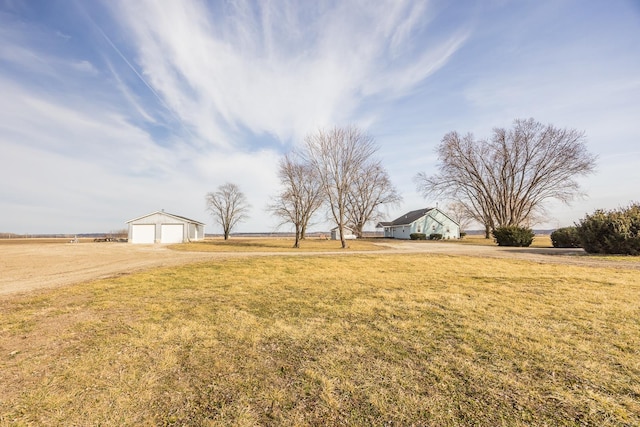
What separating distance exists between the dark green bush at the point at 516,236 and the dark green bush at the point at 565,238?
2.53 metres

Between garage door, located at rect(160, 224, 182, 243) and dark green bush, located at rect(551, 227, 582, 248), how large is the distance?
44146 millimetres

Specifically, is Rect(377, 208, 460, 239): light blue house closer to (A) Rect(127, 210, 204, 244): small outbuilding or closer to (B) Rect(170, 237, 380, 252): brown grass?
(B) Rect(170, 237, 380, 252): brown grass

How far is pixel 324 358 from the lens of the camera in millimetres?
3518

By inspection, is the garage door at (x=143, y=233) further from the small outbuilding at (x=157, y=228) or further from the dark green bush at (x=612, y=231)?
the dark green bush at (x=612, y=231)

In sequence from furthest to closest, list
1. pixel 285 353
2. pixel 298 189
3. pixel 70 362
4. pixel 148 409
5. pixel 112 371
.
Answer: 1. pixel 298 189
2. pixel 285 353
3. pixel 70 362
4. pixel 112 371
5. pixel 148 409

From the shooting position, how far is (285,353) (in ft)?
12.1

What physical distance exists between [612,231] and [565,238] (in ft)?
30.0

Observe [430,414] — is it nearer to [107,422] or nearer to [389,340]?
[389,340]

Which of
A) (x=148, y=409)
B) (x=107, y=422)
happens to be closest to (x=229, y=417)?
(x=148, y=409)

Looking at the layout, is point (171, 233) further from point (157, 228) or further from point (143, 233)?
point (143, 233)

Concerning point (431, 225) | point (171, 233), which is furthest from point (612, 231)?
point (171, 233)

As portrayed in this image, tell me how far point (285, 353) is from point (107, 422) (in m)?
1.90

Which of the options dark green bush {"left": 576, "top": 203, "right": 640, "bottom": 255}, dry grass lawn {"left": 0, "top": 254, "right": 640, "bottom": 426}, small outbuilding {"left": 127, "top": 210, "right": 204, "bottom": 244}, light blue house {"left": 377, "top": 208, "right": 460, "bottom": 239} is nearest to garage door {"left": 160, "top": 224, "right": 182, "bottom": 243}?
small outbuilding {"left": 127, "top": 210, "right": 204, "bottom": 244}

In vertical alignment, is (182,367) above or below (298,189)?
below
